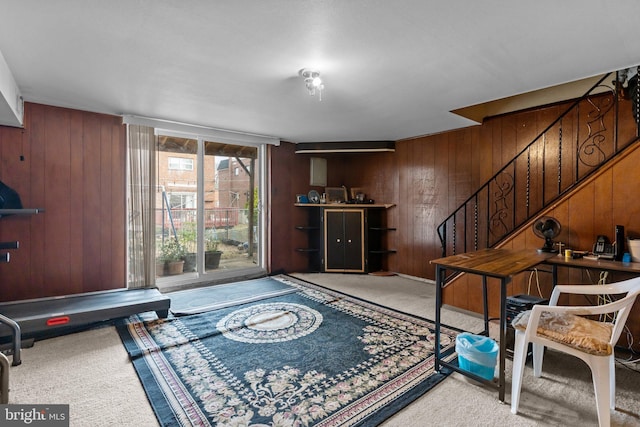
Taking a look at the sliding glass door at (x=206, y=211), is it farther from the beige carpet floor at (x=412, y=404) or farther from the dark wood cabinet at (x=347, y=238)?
the beige carpet floor at (x=412, y=404)

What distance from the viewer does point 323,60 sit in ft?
7.59

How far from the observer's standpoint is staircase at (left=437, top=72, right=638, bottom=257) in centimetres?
316

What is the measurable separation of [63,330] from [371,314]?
3122 mm

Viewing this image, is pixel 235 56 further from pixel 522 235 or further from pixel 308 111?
pixel 522 235

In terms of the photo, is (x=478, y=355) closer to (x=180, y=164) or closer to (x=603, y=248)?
(x=603, y=248)

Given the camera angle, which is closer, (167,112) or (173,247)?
(167,112)

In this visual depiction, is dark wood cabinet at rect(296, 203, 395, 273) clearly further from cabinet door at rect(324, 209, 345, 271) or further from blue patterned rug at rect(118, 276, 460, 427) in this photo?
blue patterned rug at rect(118, 276, 460, 427)

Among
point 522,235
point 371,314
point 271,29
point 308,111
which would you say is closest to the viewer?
point 271,29

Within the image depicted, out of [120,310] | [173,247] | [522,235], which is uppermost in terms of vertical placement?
[522,235]

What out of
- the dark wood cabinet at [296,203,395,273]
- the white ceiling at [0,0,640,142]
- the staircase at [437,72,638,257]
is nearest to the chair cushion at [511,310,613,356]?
the staircase at [437,72,638,257]

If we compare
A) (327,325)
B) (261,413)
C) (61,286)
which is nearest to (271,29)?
(261,413)

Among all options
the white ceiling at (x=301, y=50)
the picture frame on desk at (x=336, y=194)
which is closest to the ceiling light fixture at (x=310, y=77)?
the white ceiling at (x=301, y=50)

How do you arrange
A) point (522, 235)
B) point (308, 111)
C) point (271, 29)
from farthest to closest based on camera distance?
point (308, 111) < point (522, 235) < point (271, 29)

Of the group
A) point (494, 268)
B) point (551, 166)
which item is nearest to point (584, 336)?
point (494, 268)
